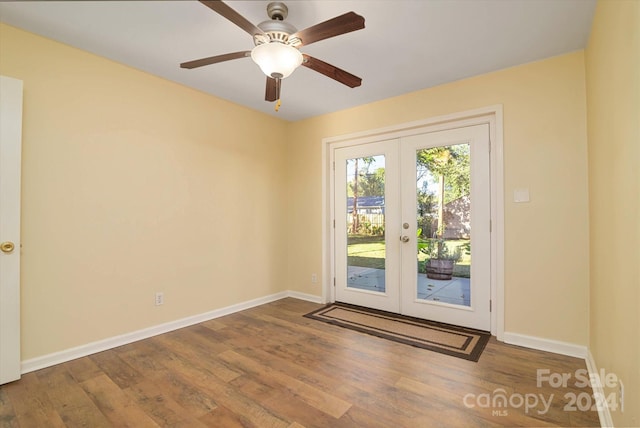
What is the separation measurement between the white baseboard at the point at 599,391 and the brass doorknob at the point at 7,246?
3593 mm

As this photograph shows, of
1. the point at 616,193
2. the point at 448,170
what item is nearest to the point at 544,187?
the point at 448,170

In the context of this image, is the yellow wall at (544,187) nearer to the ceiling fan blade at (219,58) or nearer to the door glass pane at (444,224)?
the door glass pane at (444,224)

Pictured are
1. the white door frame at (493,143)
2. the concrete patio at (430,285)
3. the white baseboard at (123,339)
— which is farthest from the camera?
the concrete patio at (430,285)

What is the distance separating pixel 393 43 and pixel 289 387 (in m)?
2.52

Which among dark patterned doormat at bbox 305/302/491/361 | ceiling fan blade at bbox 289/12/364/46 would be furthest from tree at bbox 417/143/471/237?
ceiling fan blade at bbox 289/12/364/46

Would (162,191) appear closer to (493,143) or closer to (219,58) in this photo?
(219,58)

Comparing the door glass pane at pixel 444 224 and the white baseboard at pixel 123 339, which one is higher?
the door glass pane at pixel 444 224

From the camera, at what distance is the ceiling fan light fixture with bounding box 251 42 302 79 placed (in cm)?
147

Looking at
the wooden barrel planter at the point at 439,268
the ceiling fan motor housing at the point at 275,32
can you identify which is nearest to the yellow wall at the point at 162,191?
the wooden barrel planter at the point at 439,268

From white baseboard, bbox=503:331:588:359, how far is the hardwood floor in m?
0.08

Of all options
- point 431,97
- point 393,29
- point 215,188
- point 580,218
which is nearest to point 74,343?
point 215,188

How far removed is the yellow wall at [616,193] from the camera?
117 centimetres

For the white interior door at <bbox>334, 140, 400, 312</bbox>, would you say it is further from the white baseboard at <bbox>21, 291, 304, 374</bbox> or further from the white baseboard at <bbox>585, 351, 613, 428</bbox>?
the white baseboard at <bbox>585, 351, 613, 428</bbox>

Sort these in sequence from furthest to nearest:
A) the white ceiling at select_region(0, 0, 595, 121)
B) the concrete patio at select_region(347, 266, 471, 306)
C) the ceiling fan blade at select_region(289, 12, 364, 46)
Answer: the concrete patio at select_region(347, 266, 471, 306) → the white ceiling at select_region(0, 0, 595, 121) → the ceiling fan blade at select_region(289, 12, 364, 46)
